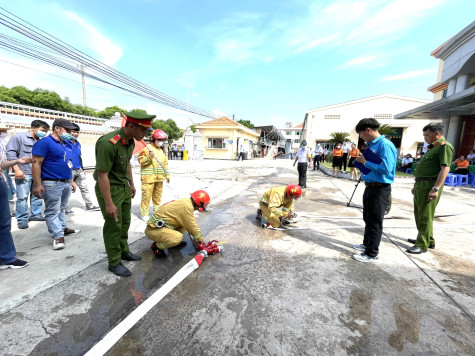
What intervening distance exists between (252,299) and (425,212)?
2.84m

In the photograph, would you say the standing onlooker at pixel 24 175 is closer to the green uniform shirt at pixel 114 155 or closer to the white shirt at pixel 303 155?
the green uniform shirt at pixel 114 155

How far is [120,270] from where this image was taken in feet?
7.95

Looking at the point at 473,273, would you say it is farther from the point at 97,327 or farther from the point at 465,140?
the point at 465,140

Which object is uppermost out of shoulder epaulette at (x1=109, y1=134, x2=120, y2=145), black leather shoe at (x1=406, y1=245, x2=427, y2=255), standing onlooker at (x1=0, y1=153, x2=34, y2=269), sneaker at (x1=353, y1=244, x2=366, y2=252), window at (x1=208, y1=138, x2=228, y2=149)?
window at (x1=208, y1=138, x2=228, y2=149)

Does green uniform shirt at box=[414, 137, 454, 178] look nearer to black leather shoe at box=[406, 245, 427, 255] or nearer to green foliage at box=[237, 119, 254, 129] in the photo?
black leather shoe at box=[406, 245, 427, 255]

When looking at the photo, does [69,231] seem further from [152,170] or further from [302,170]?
[302,170]

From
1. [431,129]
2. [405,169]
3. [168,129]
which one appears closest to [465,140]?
[405,169]

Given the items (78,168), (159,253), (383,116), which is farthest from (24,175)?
(383,116)

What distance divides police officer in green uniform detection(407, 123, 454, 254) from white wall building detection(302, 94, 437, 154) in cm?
2836

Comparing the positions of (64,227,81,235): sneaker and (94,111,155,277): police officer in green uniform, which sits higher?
(94,111,155,277): police officer in green uniform

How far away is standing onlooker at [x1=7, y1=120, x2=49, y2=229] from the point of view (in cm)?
368

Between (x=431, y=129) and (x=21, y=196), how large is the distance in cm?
675

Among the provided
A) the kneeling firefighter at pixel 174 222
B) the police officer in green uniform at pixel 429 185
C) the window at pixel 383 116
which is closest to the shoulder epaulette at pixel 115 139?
the kneeling firefighter at pixel 174 222

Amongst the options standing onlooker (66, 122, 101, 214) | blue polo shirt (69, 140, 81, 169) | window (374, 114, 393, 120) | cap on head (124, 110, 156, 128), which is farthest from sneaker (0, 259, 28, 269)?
window (374, 114, 393, 120)
